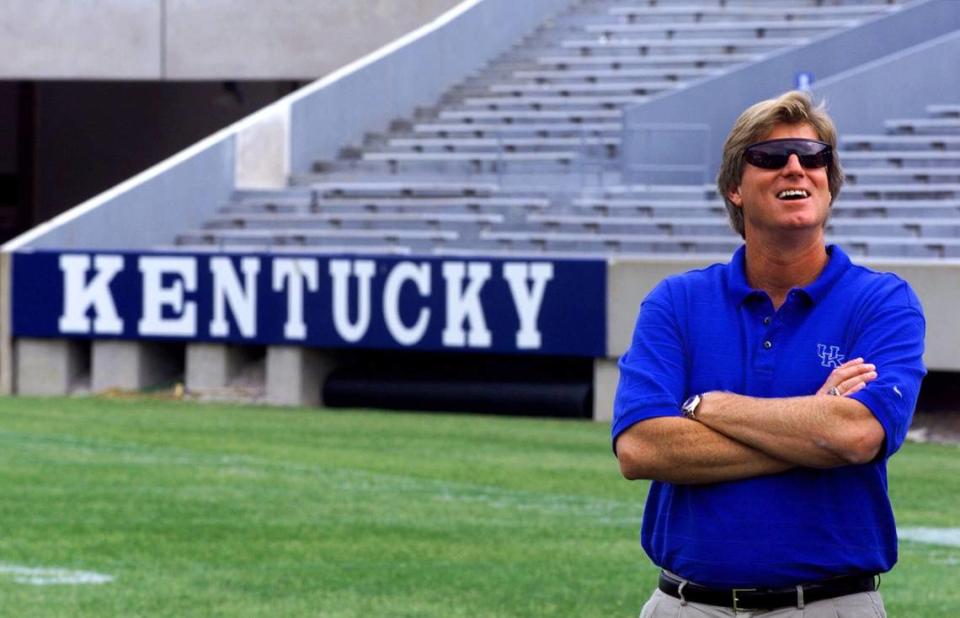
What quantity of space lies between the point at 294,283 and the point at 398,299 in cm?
114

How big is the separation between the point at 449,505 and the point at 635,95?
14.9 m

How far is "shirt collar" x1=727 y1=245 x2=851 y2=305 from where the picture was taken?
12.5 feet

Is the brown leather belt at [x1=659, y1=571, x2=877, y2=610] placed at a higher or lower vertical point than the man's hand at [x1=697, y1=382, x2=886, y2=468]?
lower

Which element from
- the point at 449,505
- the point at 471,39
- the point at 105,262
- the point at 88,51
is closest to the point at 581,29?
the point at 471,39

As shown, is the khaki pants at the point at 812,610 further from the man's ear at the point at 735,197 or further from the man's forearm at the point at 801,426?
the man's ear at the point at 735,197

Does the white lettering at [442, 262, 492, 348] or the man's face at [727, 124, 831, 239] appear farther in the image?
the white lettering at [442, 262, 492, 348]

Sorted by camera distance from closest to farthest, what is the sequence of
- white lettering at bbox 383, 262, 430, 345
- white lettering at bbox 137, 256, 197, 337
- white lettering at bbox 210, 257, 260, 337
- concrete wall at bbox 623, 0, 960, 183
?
white lettering at bbox 383, 262, 430, 345 → white lettering at bbox 210, 257, 260, 337 → white lettering at bbox 137, 256, 197, 337 → concrete wall at bbox 623, 0, 960, 183

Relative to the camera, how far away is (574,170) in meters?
24.2

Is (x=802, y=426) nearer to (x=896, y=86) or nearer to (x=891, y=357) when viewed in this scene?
(x=891, y=357)

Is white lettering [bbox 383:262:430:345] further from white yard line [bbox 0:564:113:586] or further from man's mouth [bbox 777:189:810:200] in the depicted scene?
man's mouth [bbox 777:189:810:200]

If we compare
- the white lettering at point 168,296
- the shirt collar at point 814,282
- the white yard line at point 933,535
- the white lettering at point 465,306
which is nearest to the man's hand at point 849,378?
the shirt collar at point 814,282

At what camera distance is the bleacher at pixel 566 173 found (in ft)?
68.7

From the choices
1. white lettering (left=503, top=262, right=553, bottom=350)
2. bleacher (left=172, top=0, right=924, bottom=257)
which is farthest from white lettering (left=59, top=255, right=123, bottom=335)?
white lettering (left=503, top=262, right=553, bottom=350)

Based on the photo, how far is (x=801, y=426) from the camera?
3.70 metres
